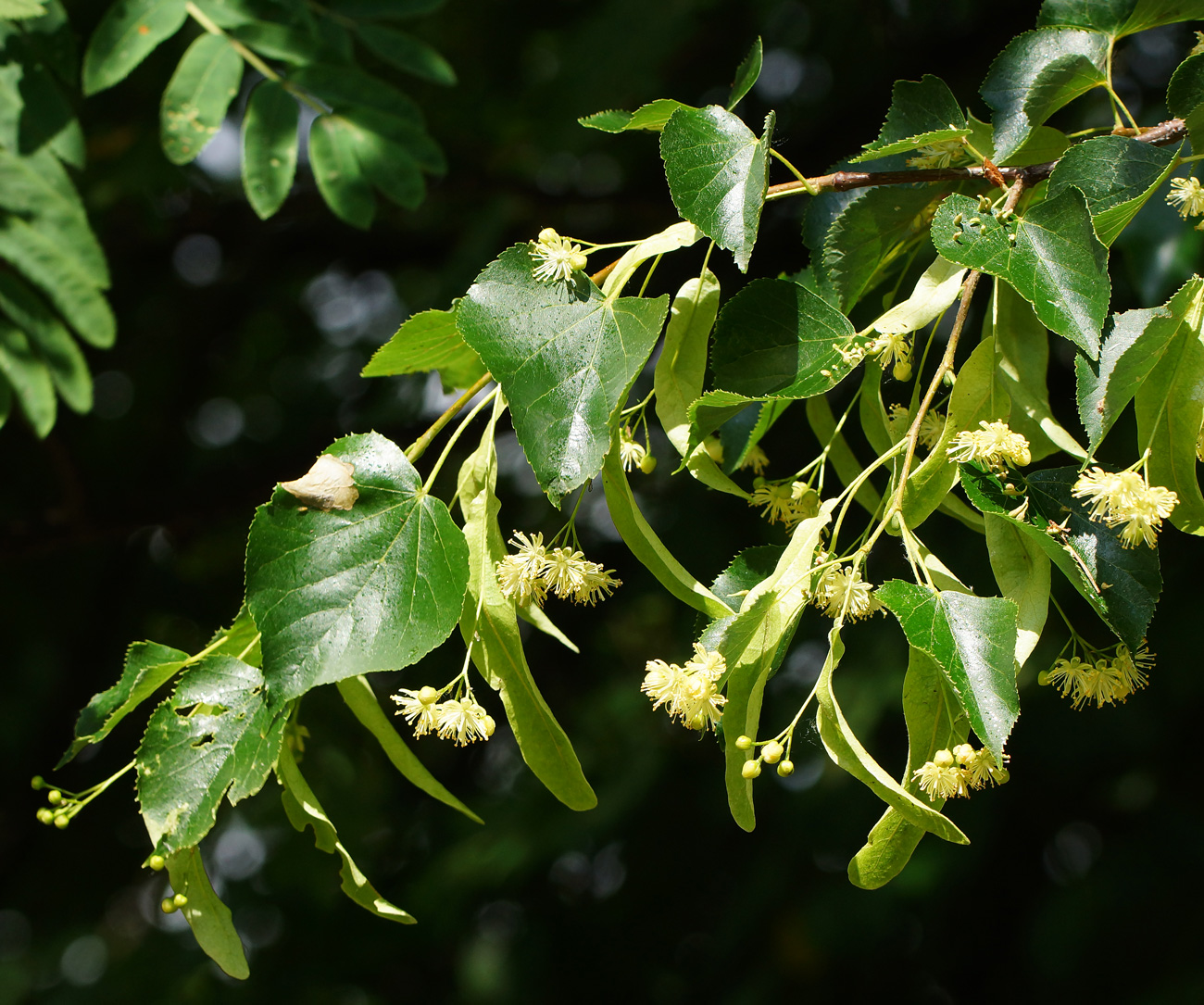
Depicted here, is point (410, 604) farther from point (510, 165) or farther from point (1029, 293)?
point (510, 165)

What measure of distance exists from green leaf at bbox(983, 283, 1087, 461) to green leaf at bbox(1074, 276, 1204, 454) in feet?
0.24

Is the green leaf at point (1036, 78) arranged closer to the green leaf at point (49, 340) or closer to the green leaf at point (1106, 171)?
the green leaf at point (1106, 171)

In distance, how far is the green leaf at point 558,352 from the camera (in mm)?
683

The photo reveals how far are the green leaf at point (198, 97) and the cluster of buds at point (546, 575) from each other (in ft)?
3.26

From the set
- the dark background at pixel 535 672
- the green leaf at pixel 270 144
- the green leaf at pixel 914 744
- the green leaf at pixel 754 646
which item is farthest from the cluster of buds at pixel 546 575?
the dark background at pixel 535 672

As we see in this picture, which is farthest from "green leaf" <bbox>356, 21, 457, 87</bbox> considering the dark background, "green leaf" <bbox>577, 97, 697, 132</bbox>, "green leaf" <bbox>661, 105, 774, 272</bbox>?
"green leaf" <bbox>661, 105, 774, 272</bbox>

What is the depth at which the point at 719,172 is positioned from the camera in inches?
29.1

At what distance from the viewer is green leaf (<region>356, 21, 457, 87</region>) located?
166 centimetres

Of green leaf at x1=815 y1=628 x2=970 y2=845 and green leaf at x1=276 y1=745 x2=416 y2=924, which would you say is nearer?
green leaf at x1=815 y1=628 x2=970 y2=845

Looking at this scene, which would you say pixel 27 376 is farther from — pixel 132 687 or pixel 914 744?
pixel 914 744

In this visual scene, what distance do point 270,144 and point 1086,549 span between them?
1260mm

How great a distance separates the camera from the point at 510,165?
9.91 feet

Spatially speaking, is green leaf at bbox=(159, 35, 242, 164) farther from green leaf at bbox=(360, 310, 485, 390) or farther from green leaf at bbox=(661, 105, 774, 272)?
green leaf at bbox=(661, 105, 774, 272)

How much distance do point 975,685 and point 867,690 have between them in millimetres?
1662
